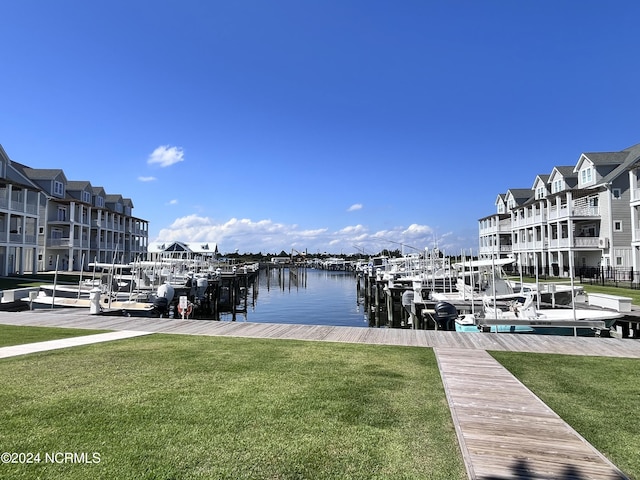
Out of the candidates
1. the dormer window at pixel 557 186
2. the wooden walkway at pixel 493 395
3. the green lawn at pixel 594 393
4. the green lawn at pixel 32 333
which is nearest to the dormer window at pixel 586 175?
the dormer window at pixel 557 186

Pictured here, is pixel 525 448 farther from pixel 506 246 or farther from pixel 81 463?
pixel 506 246

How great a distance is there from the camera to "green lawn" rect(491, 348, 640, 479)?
495 centimetres

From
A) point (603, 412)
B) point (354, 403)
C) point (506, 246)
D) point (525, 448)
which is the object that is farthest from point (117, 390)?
point (506, 246)

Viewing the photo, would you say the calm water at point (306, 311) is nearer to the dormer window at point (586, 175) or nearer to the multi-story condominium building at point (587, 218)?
the multi-story condominium building at point (587, 218)

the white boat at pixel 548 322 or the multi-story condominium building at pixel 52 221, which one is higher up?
the multi-story condominium building at pixel 52 221

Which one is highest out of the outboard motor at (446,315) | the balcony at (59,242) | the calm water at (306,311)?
the balcony at (59,242)

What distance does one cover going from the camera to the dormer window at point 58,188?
53.1 m

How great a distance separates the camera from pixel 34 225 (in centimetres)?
4681

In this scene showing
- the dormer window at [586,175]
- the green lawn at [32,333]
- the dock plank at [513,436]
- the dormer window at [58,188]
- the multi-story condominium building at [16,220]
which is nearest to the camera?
the dock plank at [513,436]

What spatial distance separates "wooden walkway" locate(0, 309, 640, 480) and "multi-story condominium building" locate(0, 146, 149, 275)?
26085 millimetres

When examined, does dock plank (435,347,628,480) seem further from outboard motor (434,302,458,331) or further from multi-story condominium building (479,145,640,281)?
multi-story condominium building (479,145,640,281)

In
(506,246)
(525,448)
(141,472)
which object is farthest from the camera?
(506,246)

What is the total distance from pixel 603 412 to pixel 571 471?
241cm

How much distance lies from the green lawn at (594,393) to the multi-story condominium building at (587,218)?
24.5 meters
